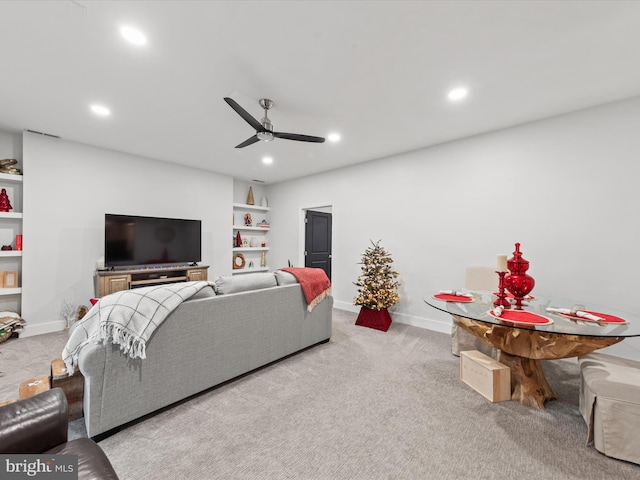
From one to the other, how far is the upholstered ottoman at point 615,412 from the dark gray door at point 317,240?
450cm

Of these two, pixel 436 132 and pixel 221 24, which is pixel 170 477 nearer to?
pixel 221 24

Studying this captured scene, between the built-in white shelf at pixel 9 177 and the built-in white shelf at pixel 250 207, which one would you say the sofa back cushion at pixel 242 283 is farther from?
the built-in white shelf at pixel 250 207

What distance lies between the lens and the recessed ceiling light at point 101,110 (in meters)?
A: 2.84

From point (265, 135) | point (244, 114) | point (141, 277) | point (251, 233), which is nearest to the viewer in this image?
point (244, 114)

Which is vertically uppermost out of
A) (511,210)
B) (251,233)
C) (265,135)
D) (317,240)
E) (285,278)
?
(265,135)

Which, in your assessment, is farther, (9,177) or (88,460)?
(9,177)

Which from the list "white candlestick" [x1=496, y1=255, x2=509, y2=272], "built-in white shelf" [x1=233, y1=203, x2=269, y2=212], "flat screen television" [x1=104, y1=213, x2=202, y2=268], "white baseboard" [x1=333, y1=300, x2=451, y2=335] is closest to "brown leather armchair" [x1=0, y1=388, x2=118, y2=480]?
"white candlestick" [x1=496, y1=255, x2=509, y2=272]

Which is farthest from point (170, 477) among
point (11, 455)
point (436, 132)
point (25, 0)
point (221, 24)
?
point (436, 132)

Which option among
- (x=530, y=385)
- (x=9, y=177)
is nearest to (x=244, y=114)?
(x=530, y=385)

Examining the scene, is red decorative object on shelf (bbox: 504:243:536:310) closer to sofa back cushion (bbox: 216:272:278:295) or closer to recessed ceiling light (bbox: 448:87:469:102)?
recessed ceiling light (bbox: 448:87:469:102)

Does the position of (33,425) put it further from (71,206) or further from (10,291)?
(71,206)

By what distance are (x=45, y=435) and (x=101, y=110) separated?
3177 mm

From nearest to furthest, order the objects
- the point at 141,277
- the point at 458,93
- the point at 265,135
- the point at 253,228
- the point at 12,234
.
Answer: the point at 458,93 < the point at 265,135 < the point at 12,234 < the point at 141,277 < the point at 253,228

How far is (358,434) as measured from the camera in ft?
5.63
